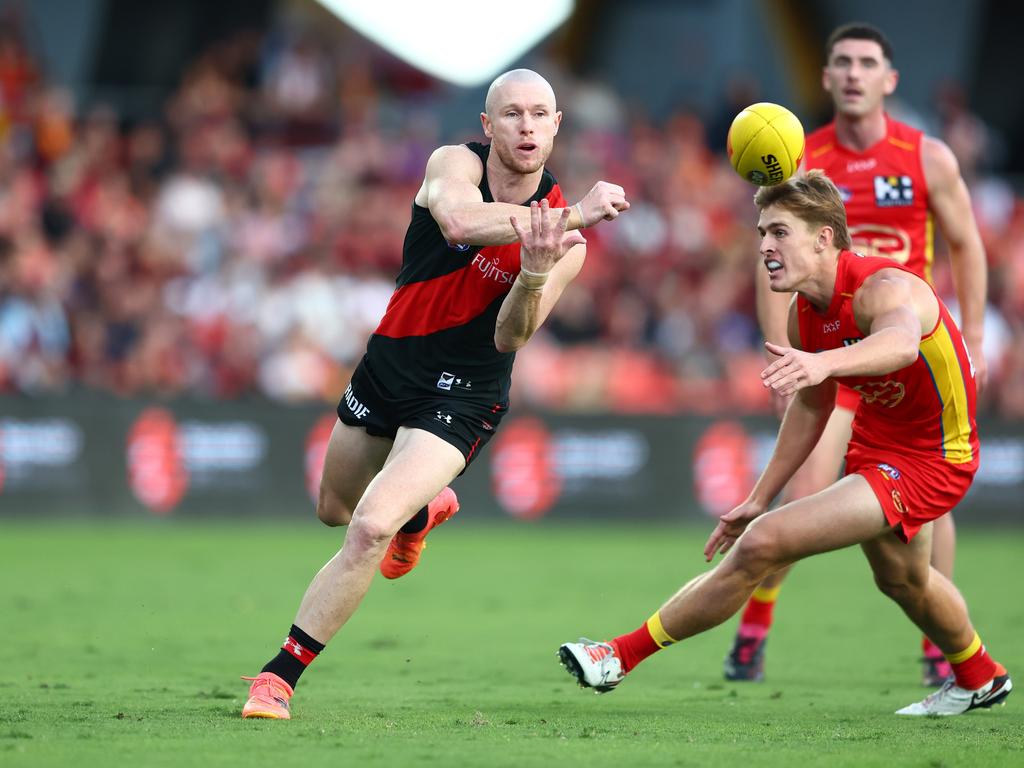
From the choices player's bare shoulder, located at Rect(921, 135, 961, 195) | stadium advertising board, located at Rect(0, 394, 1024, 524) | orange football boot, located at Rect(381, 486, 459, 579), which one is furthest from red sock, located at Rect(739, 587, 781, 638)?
stadium advertising board, located at Rect(0, 394, 1024, 524)

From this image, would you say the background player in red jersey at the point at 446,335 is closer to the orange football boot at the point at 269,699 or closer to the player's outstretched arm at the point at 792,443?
the orange football boot at the point at 269,699

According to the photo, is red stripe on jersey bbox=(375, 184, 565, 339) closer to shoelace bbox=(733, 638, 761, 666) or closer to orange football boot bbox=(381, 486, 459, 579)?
orange football boot bbox=(381, 486, 459, 579)

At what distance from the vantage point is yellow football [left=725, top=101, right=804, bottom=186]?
7355mm

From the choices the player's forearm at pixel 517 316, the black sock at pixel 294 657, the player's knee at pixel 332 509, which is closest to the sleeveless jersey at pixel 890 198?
the player's forearm at pixel 517 316

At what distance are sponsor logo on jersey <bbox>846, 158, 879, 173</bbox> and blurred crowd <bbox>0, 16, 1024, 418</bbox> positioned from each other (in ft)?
32.9

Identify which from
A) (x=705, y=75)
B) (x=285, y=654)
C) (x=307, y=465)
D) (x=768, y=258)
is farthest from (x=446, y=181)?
(x=705, y=75)

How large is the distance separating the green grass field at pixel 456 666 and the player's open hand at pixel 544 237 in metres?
1.98

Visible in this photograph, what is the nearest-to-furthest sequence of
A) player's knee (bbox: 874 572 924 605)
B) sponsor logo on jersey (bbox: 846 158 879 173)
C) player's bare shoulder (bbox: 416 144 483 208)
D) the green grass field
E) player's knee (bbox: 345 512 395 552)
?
1. the green grass field
2. player's knee (bbox: 345 512 395 552)
3. player's bare shoulder (bbox: 416 144 483 208)
4. player's knee (bbox: 874 572 924 605)
5. sponsor logo on jersey (bbox: 846 158 879 173)

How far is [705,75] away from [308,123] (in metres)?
7.13

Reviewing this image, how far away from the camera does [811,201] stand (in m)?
6.96

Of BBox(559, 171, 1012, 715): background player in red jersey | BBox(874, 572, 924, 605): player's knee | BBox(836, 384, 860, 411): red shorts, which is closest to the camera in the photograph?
BBox(559, 171, 1012, 715): background player in red jersey

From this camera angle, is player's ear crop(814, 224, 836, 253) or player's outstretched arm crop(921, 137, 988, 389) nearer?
player's ear crop(814, 224, 836, 253)

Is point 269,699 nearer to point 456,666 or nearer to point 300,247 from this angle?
point 456,666

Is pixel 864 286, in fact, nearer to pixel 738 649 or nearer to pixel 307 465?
pixel 738 649
